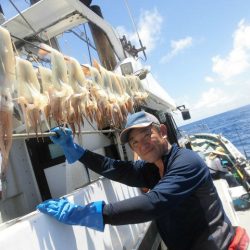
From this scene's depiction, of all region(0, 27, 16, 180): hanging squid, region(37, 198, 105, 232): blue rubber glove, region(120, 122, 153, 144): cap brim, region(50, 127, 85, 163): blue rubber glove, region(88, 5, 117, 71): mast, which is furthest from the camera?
region(88, 5, 117, 71): mast

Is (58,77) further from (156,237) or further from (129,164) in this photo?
(156,237)

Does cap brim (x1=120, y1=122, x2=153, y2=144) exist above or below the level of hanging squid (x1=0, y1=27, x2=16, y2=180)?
below

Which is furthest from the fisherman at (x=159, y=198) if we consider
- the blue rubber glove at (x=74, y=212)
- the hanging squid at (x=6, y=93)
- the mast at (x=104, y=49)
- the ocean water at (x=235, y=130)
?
the ocean water at (x=235, y=130)

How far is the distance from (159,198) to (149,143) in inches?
26.3

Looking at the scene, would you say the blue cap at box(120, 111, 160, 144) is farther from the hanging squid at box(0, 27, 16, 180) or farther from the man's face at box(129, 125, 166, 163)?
the hanging squid at box(0, 27, 16, 180)

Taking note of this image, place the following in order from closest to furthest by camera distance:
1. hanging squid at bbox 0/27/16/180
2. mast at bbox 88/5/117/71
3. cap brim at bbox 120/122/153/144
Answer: hanging squid at bbox 0/27/16/180 → cap brim at bbox 120/122/153/144 → mast at bbox 88/5/117/71

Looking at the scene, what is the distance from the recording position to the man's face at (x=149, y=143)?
2996 mm

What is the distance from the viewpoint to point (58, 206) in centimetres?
229

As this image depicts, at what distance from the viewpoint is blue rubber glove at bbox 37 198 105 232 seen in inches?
89.0

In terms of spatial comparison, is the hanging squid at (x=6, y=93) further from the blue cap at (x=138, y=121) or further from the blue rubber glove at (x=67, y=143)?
the blue cap at (x=138, y=121)

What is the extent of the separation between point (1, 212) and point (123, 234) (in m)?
2.18

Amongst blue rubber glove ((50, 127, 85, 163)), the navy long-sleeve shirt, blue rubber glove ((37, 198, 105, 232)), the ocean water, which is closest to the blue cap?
the navy long-sleeve shirt

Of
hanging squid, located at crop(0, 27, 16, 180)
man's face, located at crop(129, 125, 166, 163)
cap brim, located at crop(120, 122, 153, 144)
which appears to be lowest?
man's face, located at crop(129, 125, 166, 163)

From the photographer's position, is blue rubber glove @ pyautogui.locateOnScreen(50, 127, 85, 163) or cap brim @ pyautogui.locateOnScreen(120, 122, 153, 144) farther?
blue rubber glove @ pyautogui.locateOnScreen(50, 127, 85, 163)
